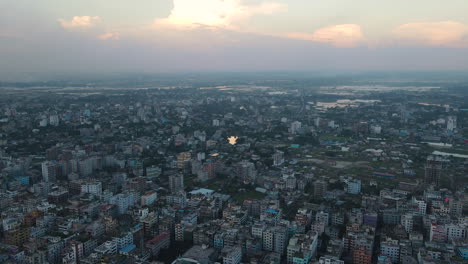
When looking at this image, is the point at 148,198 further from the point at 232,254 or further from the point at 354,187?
the point at 354,187

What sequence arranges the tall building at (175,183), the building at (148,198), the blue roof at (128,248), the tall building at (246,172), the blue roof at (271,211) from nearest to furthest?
the blue roof at (128,248) < the blue roof at (271,211) < the building at (148,198) < the tall building at (175,183) < the tall building at (246,172)

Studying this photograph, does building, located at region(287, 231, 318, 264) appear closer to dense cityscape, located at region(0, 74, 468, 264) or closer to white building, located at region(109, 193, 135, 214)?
dense cityscape, located at region(0, 74, 468, 264)

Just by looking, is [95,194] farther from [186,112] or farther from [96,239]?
[186,112]

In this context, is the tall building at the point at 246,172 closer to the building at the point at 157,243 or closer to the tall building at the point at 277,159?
the tall building at the point at 277,159

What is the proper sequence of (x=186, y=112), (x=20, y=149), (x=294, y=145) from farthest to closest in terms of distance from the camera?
1. (x=186, y=112)
2. (x=294, y=145)
3. (x=20, y=149)

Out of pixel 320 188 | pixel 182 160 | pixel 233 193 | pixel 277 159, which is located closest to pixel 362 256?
pixel 320 188

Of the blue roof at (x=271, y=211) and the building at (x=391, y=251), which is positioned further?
the blue roof at (x=271, y=211)

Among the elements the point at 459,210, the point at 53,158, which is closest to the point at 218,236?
the point at 459,210

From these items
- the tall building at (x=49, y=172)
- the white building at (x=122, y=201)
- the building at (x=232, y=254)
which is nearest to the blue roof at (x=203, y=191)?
the white building at (x=122, y=201)
